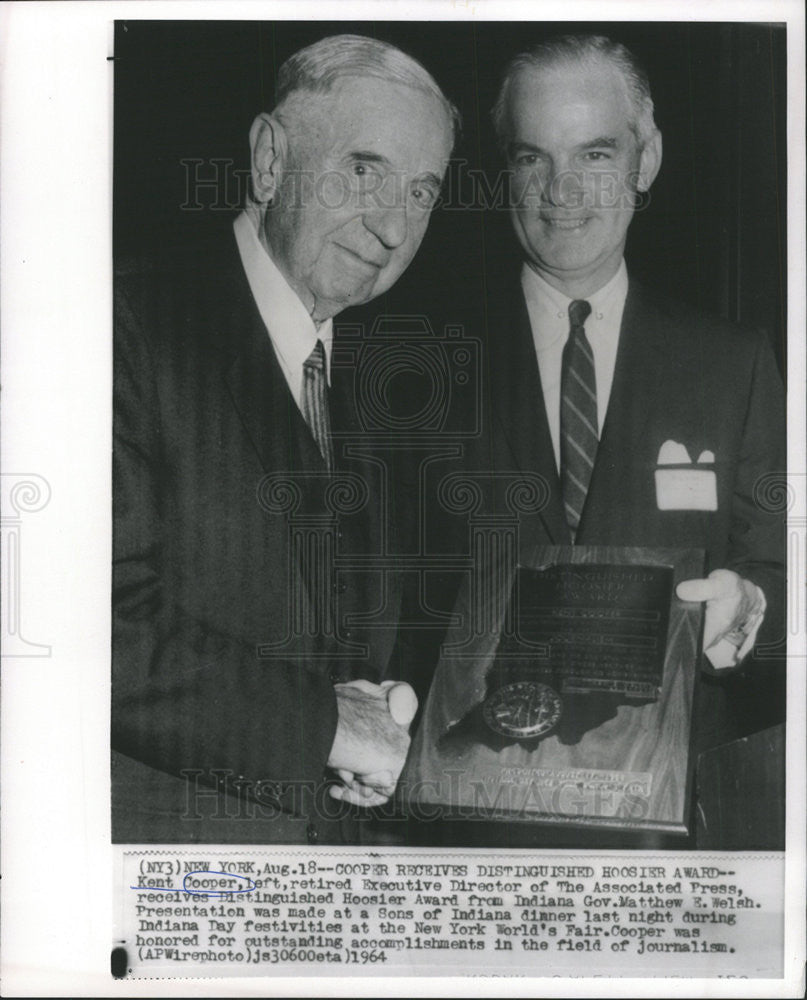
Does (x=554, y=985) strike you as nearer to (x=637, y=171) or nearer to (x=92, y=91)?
(x=637, y=171)

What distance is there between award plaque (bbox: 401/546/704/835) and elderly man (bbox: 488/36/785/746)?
0.09m

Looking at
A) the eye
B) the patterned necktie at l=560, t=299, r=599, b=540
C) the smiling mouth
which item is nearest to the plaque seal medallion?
the patterned necktie at l=560, t=299, r=599, b=540

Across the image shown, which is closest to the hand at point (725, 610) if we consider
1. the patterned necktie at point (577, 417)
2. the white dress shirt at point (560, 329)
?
the patterned necktie at point (577, 417)

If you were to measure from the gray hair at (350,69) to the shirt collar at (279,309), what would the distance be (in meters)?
0.32

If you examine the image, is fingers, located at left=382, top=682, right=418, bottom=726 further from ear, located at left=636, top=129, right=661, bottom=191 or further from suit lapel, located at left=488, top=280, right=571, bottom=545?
ear, located at left=636, top=129, right=661, bottom=191

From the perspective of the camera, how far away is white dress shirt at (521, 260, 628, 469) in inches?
90.0

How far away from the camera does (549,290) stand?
2.30 metres

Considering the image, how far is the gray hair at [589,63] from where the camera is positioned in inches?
89.4

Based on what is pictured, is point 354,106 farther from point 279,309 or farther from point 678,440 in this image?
point 678,440

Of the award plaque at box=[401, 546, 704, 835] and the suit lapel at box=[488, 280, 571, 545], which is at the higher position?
the suit lapel at box=[488, 280, 571, 545]
